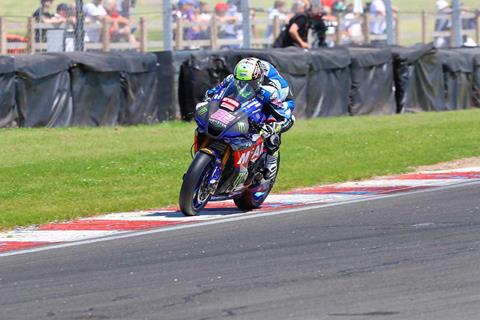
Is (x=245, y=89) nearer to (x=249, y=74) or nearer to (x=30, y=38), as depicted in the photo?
(x=249, y=74)

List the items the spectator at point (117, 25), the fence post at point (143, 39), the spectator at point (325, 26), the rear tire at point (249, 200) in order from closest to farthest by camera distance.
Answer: the rear tire at point (249, 200)
the spectator at point (117, 25)
the fence post at point (143, 39)
the spectator at point (325, 26)

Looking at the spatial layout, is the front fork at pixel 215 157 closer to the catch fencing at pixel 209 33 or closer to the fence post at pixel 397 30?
the catch fencing at pixel 209 33

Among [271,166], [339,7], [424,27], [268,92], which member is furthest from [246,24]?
[268,92]

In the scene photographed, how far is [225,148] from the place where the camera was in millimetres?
10586

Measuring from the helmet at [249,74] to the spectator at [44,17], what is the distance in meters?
8.98

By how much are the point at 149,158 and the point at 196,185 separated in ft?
16.8

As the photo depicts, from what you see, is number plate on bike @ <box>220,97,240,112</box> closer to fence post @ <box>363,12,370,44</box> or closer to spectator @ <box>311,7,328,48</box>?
spectator @ <box>311,7,328,48</box>

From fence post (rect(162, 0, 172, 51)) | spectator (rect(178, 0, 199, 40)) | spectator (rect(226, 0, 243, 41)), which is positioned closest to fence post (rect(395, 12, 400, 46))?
spectator (rect(226, 0, 243, 41))

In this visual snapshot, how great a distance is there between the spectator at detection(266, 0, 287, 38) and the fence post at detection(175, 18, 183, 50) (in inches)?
82.2

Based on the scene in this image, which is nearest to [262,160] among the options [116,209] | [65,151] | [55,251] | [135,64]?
[116,209]

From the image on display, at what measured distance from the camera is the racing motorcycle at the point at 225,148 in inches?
409

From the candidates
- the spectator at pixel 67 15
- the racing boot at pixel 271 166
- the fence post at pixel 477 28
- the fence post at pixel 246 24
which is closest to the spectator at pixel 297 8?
the fence post at pixel 246 24

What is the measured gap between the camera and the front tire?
1030cm

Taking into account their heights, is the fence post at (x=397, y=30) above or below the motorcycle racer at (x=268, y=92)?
above
